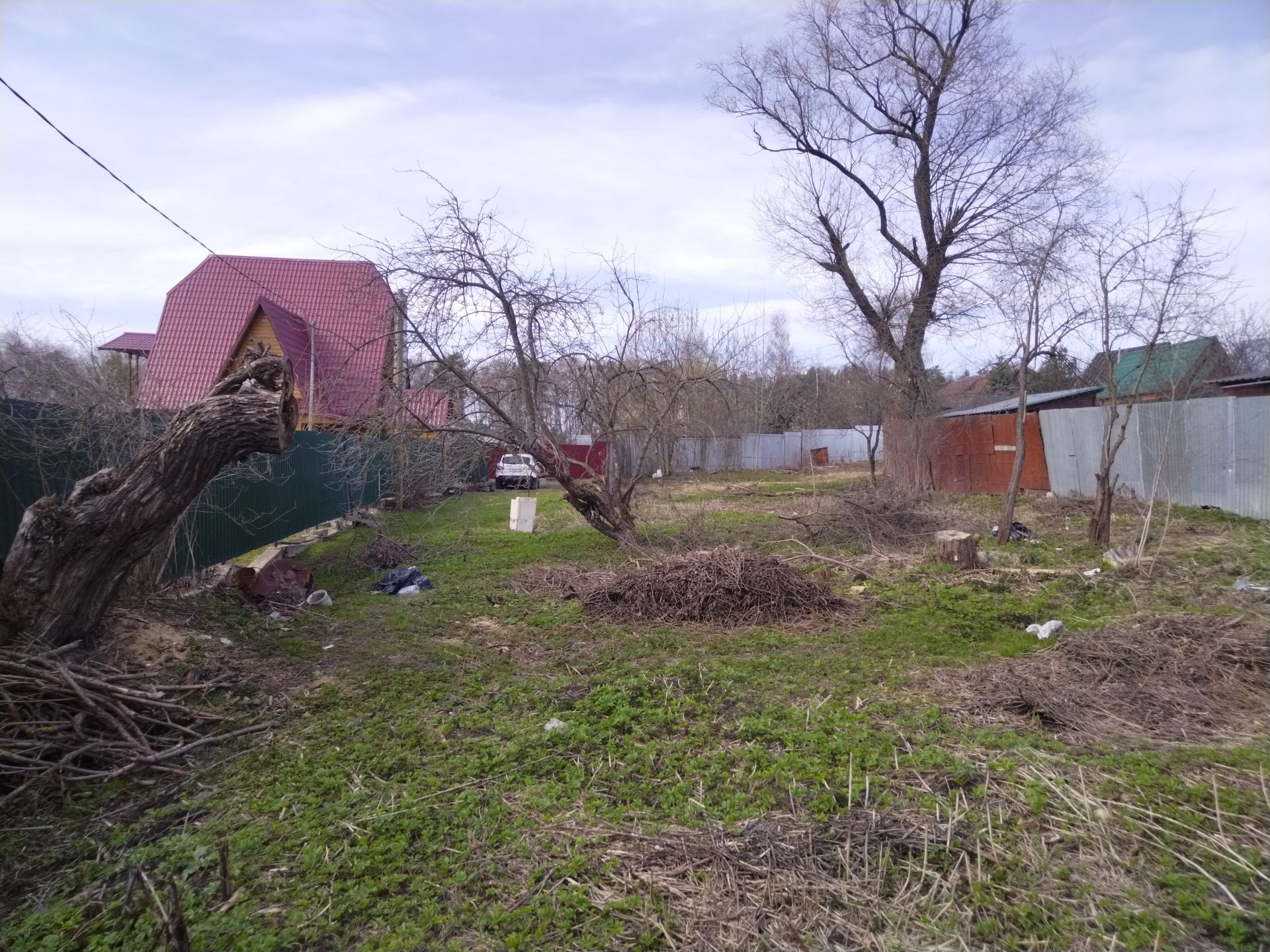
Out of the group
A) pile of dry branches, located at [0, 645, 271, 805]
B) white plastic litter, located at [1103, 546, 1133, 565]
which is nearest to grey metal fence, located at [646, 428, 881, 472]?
white plastic litter, located at [1103, 546, 1133, 565]

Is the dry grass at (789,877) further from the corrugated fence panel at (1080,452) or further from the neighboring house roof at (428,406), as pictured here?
the corrugated fence panel at (1080,452)

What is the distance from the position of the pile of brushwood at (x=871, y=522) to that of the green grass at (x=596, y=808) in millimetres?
4722

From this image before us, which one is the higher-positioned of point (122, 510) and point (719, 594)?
point (122, 510)

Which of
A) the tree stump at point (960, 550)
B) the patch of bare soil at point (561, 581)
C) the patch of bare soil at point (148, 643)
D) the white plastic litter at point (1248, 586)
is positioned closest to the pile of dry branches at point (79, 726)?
the patch of bare soil at point (148, 643)

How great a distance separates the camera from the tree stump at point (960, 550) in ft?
29.9

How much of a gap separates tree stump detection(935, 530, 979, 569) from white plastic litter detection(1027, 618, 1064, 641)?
253 cm

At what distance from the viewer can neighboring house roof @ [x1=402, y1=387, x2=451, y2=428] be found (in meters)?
10.4

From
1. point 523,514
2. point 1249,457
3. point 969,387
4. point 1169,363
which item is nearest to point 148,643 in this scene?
point 523,514

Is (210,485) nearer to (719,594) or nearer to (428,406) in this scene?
(428,406)

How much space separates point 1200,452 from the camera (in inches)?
469

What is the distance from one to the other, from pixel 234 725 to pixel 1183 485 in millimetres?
13271

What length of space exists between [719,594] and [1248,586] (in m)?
4.90

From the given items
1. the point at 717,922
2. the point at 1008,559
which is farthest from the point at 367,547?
the point at 717,922

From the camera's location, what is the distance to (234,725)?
4.72 metres
